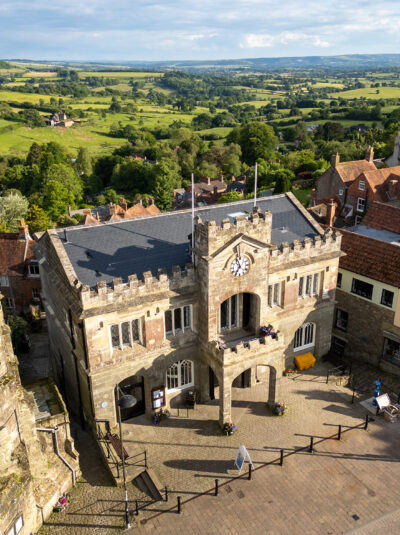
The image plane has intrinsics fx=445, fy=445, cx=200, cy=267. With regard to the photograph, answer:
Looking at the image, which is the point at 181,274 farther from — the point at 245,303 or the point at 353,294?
the point at 353,294

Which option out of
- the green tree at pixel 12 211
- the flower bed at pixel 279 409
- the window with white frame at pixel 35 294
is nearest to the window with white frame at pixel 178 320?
the flower bed at pixel 279 409

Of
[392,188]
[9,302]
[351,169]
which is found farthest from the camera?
[351,169]

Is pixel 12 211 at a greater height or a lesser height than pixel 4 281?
greater

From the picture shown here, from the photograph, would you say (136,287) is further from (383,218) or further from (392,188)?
(392,188)

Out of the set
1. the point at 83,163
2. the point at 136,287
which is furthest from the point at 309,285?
the point at 83,163

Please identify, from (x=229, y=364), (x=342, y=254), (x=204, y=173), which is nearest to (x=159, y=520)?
(x=229, y=364)
